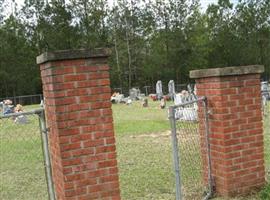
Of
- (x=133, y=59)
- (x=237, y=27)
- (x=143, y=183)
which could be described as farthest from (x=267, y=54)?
(x=143, y=183)

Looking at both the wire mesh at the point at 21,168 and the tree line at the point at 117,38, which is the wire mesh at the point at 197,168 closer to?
the wire mesh at the point at 21,168

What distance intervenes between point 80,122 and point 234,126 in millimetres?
2423

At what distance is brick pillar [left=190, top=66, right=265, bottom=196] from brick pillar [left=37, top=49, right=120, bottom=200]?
1.89 meters

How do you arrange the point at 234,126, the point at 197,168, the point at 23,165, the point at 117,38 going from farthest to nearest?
the point at 117,38, the point at 23,165, the point at 197,168, the point at 234,126

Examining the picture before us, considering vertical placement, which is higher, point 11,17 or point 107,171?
point 11,17

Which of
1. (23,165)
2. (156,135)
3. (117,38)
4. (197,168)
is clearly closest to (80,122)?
(197,168)

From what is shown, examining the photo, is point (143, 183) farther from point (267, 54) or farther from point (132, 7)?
point (267, 54)

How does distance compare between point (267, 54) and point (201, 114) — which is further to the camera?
point (267, 54)

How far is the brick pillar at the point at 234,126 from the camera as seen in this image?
249 inches

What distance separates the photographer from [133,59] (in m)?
52.8

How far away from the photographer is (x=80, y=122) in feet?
16.2

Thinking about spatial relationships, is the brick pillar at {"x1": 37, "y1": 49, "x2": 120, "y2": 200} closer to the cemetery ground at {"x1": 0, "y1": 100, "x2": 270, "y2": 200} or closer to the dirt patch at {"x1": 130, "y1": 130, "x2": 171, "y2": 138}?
the cemetery ground at {"x1": 0, "y1": 100, "x2": 270, "y2": 200}

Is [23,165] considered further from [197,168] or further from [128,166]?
[197,168]

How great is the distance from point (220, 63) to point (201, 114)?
49.6 m
